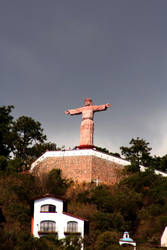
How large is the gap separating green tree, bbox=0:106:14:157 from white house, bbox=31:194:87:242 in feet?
83.1

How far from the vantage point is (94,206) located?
139 ft

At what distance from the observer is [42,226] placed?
36750 millimetres

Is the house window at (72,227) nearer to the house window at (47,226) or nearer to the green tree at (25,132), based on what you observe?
the house window at (47,226)

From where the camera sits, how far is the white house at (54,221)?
120 feet

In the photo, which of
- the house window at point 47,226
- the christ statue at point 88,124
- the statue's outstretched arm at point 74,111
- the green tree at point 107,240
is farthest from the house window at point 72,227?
the statue's outstretched arm at point 74,111

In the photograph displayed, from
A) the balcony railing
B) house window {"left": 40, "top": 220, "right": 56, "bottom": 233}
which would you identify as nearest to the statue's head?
house window {"left": 40, "top": 220, "right": 56, "bottom": 233}

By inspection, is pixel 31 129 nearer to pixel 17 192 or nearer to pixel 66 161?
pixel 66 161

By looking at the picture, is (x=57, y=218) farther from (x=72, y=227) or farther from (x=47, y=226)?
(x=72, y=227)

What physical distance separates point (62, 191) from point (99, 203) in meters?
5.67

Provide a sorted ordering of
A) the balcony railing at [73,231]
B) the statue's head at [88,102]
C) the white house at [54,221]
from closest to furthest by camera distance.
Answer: the balcony railing at [73,231], the white house at [54,221], the statue's head at [88,102]

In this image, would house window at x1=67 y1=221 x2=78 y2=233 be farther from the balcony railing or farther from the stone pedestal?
the stone pedestal

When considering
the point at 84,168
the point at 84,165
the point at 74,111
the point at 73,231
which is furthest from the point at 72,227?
the point at 74,111

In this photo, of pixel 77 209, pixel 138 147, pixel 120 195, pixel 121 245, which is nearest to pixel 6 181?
pixel 77 209

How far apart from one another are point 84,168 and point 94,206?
27.2 ft
